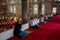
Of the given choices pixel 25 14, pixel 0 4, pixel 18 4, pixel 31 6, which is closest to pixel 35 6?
pixel 31 6

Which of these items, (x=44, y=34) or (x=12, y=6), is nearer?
(x=44, y=34)

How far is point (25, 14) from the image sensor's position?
53.4 feet

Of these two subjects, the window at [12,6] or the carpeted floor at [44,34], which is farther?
the window at [12,6]

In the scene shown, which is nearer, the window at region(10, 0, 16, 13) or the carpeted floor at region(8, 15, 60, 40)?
the carpeted floor at region(8, 15, 60, 40)

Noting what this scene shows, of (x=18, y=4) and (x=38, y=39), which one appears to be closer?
(x=38, y=39)

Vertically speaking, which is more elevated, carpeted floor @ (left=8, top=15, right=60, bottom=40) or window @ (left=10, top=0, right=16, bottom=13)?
window @ (left=10, top=0, right=16, bottom=13)

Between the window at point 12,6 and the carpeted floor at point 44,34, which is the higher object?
the window at point 12,6

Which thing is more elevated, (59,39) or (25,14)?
(25,14)

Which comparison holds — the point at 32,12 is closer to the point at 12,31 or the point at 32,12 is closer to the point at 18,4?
the point at 18,4

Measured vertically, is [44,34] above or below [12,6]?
below

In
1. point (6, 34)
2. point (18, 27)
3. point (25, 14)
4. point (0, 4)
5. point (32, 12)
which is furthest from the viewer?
point (32, 12)

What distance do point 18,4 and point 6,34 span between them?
76.9 ft

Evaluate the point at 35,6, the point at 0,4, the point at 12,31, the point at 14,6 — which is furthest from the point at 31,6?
the point at 12,31

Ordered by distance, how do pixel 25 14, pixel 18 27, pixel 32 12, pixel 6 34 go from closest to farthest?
1. pixel 6 34
2. pixel 18 27
3. pixel 25 14
4. pixel 32 12
